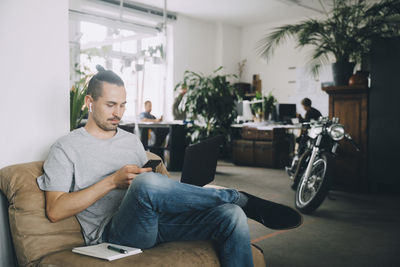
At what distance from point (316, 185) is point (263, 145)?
281 cm

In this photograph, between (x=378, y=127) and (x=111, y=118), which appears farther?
(x=378, y=127)

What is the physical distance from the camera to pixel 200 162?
1563 mm

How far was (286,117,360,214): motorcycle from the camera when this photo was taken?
3268 mm

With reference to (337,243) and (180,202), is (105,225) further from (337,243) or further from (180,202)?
(337,243)

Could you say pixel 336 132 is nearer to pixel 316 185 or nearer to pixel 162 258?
pixel 316 185

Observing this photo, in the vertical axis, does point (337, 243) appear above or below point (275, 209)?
below

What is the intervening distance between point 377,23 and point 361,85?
76 cm

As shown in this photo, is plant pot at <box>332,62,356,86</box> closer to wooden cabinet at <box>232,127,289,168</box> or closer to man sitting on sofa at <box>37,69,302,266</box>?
wooden cabinet at <box>232,127,289,168</box>

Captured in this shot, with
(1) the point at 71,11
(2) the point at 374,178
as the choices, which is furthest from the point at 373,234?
(1) the point at 71,11

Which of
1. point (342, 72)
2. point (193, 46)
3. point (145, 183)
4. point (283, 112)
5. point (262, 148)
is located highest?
point (193, 46)

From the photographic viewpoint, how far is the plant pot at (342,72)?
→ 440 centimetres

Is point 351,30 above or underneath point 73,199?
above

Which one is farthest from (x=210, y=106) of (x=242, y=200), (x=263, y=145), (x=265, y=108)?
(x=242, y=200)

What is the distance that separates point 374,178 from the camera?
4238 millimetres
